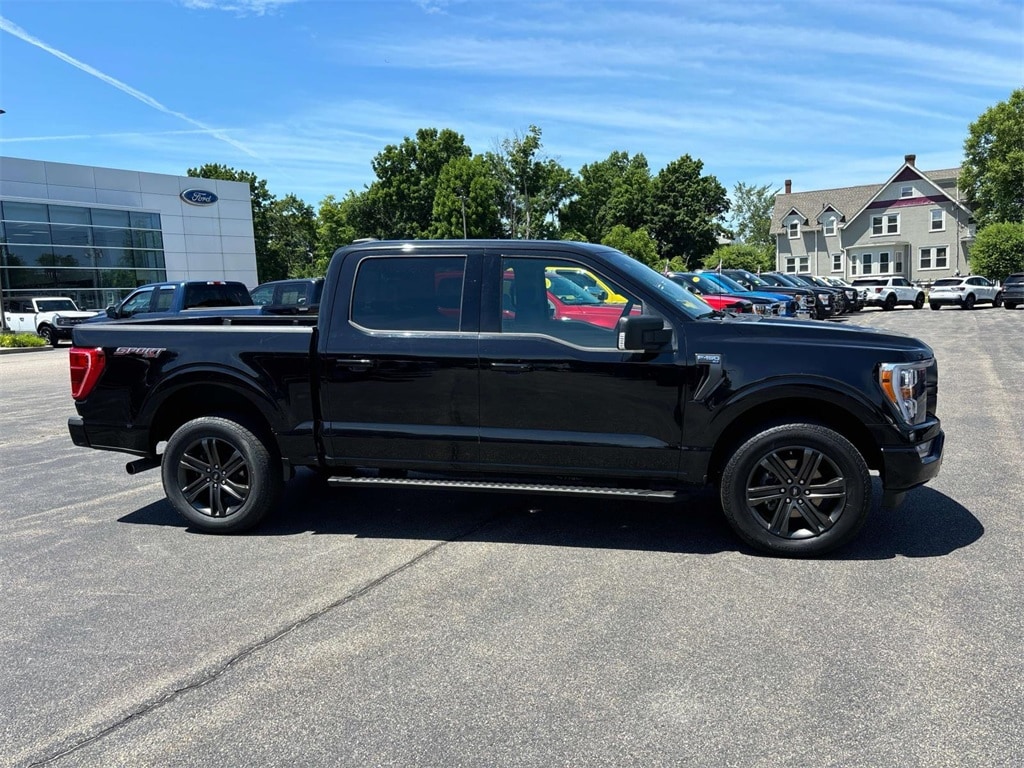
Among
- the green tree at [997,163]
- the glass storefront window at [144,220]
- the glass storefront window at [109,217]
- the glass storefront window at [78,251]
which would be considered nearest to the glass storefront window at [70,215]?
the glass storefront window at [78,251]

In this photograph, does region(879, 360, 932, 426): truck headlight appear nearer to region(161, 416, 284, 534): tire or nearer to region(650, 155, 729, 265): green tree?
region(161, 416, 284, 534): tire

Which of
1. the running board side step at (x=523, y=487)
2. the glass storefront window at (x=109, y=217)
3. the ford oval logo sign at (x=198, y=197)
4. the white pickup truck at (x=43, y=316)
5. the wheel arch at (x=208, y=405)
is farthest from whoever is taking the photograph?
the ford oval logo sign at (x=198, y=197)

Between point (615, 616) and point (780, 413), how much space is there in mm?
1709

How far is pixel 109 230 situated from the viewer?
38406 millimetres

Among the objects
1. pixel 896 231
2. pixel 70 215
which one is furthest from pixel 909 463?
pixel 896 231

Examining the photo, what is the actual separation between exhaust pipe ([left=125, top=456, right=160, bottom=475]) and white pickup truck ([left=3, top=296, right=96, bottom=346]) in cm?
2413

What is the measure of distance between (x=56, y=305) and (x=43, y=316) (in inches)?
30.5

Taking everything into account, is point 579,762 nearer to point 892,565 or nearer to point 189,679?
point 189,679

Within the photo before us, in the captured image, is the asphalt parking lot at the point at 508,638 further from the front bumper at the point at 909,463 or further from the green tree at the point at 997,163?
the green tree at the point at 997,163

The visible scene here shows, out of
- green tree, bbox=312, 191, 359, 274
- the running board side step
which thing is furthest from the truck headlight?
green tree, bbox=312, 191, 359, 274

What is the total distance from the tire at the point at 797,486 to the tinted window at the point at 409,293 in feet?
6.55

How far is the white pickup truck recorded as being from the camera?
26.5 metres

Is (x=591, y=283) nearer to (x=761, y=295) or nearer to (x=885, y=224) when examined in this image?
(x=761, y=295)

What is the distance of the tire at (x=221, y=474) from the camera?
199 inches
